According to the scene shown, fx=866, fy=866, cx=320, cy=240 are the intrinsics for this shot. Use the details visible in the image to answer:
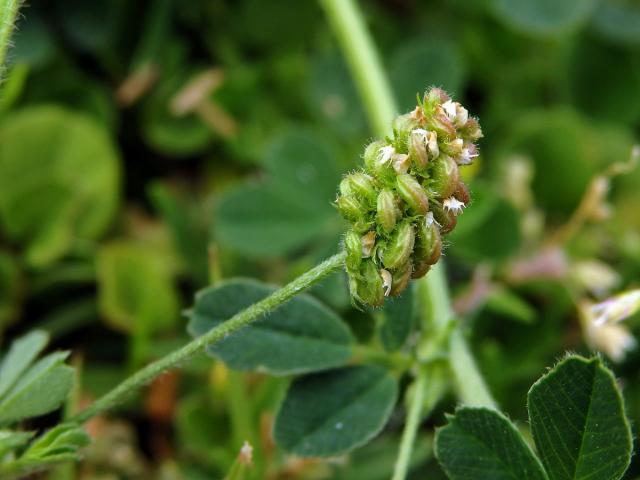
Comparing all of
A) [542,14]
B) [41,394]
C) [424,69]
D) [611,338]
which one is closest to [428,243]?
[41,394]

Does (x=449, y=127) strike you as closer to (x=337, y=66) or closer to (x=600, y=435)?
(x=600, y=435)

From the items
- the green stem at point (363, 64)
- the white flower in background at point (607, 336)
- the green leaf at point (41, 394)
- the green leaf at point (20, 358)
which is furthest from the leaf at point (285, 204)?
the green leaf at point (41, 394)

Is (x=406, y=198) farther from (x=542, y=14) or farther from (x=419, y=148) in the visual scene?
(x=542, y=14)

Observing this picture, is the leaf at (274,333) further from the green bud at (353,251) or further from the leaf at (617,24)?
the leaf at (617,24)

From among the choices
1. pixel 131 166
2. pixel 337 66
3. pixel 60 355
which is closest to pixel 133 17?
pixel 131 166

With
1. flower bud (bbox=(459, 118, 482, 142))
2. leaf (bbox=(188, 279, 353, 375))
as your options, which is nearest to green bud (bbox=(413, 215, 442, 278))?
flower bud (bbox=(459, 118, 482, 142))
